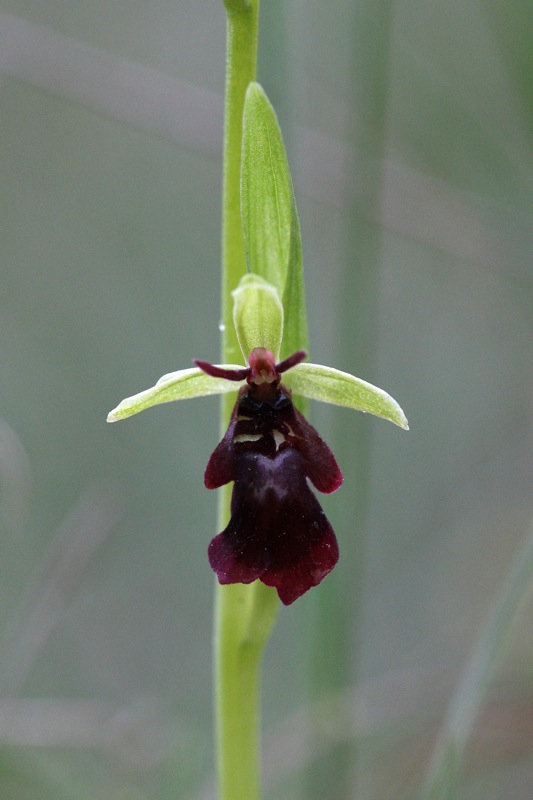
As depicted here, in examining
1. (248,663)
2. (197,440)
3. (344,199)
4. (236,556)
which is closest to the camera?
(236,556)

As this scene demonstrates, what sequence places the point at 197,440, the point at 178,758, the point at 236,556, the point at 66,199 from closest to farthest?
the point at 236,556, the point at 178,758, the point at 197,440, the point at 66,199

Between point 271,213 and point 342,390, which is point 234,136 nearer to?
point 271,213

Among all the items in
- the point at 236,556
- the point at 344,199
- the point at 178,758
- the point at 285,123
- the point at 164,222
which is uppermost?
the point at 164,222

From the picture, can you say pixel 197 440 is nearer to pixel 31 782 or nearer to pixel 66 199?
pixel 66 199

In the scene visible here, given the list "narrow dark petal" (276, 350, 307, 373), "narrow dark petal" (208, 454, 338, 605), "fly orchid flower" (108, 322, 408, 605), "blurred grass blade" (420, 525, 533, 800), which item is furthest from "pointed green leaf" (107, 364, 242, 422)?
"blurred grass blade" (420, 525, 533, 800)

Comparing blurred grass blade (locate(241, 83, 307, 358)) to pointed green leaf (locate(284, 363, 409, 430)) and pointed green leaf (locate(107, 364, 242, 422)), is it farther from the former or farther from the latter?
pointed green leaf (locate(107, 364, 242, 422))

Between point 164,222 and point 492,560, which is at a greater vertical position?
point 164,222

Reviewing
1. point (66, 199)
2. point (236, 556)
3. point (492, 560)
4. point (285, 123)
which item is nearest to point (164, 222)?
point (66, 199)

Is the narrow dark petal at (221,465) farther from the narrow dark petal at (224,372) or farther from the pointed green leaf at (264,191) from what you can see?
the pointed green leaf at (264,191)
